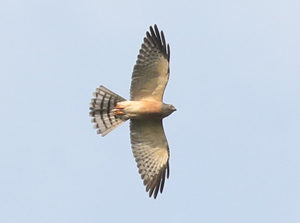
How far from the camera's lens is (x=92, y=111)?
34812 millimetres

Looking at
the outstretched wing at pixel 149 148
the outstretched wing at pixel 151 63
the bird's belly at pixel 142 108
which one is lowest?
the outstretched wing at pixel 149 148

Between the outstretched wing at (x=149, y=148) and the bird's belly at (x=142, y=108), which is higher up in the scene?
the bird's belly at (x=142, y=108)

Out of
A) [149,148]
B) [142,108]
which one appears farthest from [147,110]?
[149,148]

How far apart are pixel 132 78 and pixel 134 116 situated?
881mm

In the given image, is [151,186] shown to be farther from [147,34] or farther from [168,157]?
[147,34]

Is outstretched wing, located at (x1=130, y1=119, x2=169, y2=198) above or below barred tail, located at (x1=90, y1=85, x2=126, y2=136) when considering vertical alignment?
below

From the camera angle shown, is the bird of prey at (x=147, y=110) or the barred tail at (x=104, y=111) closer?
the bird of prey at (x=147, y=110)

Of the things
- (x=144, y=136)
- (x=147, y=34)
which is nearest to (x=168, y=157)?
(x=144, y=136)

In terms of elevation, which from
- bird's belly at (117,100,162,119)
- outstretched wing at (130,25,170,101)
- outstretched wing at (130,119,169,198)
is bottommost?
outstretched wing at (130,119,169,198)

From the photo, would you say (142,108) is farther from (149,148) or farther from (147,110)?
(149,148)

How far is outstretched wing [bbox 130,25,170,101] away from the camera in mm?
33656

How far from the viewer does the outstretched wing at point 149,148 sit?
3422 cm

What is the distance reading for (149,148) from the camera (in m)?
34.4

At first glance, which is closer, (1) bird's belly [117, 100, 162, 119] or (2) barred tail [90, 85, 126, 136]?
(1) bird's belly [117, 100, 162, 119]
